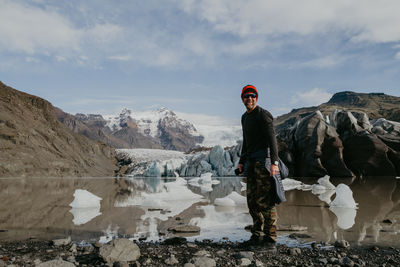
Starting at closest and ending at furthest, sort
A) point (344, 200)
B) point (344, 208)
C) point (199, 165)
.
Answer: point (344, 208)
point (344, 200)
point (199, 165)

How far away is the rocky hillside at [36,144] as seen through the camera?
45031 mm

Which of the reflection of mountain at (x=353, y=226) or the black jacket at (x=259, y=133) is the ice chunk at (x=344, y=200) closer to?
the reflection of mountain at (x=353, y=226)

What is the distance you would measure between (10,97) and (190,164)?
121 ft

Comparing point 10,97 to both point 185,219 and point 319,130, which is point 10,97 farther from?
point 185,219

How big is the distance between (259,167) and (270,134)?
53 centimetres

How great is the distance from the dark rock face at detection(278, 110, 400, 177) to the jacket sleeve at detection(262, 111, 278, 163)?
32776mm

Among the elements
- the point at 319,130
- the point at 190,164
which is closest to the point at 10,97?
the point at 190,164

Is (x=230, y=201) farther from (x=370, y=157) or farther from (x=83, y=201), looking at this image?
(x=370, y=157)

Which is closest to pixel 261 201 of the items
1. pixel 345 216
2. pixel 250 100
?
pixel 250 100

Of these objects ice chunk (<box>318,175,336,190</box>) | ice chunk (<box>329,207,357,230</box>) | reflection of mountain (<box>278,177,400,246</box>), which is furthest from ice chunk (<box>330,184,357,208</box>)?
ice chunk (<box>318,175,336,190</box>)

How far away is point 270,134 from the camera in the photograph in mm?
4328

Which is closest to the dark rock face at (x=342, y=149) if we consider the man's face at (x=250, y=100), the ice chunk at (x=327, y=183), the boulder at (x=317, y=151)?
the boulder at (x=317, y=151)

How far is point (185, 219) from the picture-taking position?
6648mm

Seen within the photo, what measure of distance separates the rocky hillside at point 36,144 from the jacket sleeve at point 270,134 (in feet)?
154
